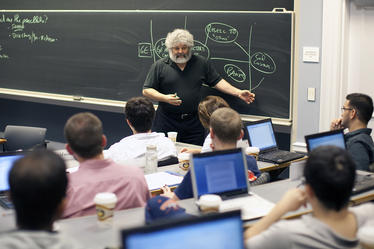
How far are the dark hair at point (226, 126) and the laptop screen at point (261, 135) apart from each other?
42.5 inches

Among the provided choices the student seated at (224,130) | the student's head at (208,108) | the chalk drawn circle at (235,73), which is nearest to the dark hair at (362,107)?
the student's head at (208,108)

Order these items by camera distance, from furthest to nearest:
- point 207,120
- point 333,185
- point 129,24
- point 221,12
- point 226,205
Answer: point 129,24
point 221,12
point 207,120
point 226,205
point 333,185

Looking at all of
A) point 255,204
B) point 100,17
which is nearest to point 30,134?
point 100,17

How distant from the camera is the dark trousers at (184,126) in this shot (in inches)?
204

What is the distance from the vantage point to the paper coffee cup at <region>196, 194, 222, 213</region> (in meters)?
2.55

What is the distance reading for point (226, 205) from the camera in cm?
274

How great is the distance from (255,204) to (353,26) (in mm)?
2736

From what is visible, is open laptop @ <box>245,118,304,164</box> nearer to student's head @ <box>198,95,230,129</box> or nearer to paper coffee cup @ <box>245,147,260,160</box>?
paper coffee cup @ <box>245,147,260,160</box>

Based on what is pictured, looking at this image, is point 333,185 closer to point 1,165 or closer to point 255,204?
point 255,204

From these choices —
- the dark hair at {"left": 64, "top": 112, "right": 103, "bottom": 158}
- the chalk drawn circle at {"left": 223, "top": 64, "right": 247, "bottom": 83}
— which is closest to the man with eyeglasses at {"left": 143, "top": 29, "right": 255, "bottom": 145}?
the chalk drawn circle at {"left": 223, "top": 64, "right": 247, "bottom": 83}

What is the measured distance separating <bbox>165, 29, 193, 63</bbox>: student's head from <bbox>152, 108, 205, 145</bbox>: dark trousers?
541 mm

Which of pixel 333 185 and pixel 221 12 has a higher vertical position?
pixel 221 12

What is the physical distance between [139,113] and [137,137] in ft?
0.58

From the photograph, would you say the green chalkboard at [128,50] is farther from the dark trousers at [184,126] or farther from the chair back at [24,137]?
the chair back at [24,137]
